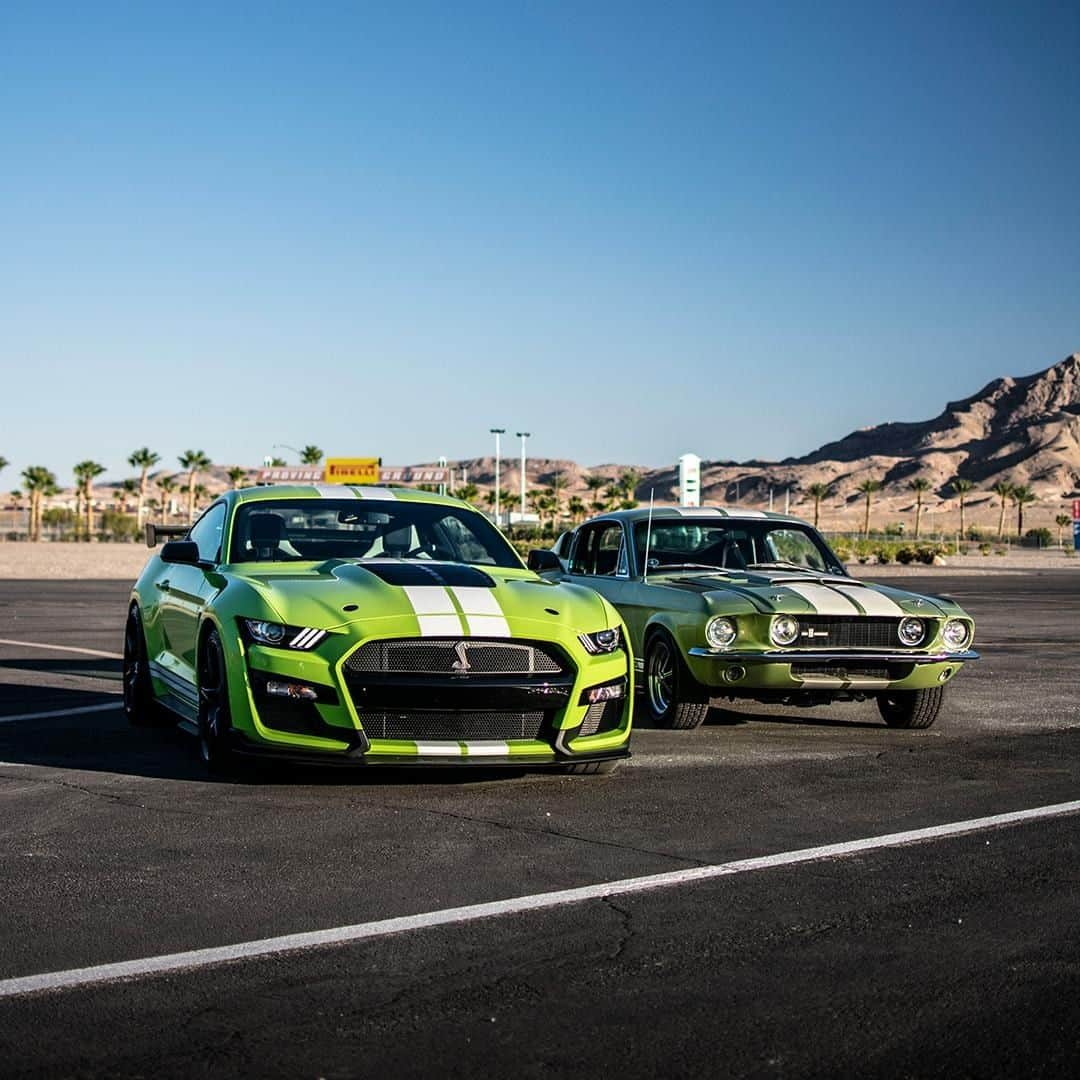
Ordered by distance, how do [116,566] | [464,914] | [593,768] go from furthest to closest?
[116,566], [593,768], [464,914]

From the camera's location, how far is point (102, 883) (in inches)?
237

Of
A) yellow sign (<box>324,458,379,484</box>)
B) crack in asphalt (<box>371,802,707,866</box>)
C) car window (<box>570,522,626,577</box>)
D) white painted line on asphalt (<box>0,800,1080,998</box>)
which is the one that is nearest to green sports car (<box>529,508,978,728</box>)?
car window (<box>570,522,626,577</box>)

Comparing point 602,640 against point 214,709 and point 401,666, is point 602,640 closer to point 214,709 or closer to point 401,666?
point 401,666

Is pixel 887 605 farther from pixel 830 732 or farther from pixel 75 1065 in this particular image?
pixel 75 1065

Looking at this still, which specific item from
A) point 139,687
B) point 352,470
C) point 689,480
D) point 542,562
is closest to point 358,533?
point 542,562

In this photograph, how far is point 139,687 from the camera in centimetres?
1061

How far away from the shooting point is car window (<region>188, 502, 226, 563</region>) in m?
9.70

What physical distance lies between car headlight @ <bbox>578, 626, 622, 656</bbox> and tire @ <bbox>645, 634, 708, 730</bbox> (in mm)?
2220

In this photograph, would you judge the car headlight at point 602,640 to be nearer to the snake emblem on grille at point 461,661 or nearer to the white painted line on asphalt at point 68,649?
the snake emblem on grille at point 461,661

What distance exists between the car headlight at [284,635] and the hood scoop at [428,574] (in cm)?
62

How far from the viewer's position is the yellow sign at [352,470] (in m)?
95.7

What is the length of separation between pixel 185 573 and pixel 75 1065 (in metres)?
6.09

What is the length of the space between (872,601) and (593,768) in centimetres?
309

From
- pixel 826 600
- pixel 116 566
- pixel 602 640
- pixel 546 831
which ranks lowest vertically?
pixel 116 566
